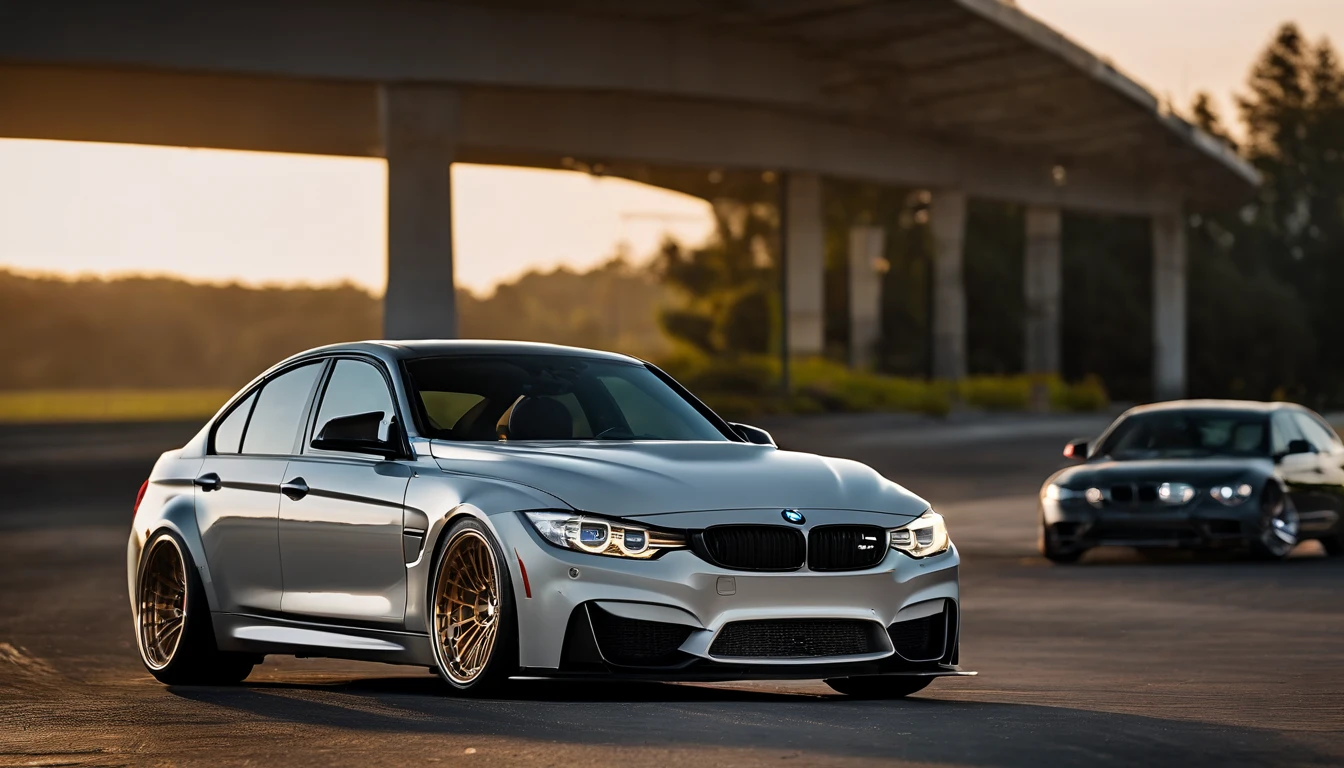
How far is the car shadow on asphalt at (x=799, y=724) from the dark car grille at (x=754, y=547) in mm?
540

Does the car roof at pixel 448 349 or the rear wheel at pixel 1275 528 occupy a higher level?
the car roof at pixel 448 349

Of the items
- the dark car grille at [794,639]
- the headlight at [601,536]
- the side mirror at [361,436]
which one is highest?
the side mirror at [361,436]

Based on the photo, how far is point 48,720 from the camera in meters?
8.59

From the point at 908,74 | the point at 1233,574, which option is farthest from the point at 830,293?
the point at 1233,574

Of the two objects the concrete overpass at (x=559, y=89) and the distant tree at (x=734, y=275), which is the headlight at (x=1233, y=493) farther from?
the distant tree at (x=734, y=275)

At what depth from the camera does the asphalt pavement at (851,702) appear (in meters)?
7.25

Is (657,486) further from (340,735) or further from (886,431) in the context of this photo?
(886,431)

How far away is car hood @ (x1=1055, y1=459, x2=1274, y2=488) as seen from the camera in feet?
62.1

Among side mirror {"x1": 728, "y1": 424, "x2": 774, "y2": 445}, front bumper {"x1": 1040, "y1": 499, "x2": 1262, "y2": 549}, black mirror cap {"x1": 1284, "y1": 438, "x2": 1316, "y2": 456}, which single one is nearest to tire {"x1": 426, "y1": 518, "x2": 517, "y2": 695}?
side mirror {"x1": 728, "y1": 424, "x2": 774, "y2": 445}

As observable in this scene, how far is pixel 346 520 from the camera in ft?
30.7

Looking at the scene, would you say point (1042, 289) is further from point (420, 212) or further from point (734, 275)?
point (420, 212)

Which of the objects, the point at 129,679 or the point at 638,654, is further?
the point at 129,679

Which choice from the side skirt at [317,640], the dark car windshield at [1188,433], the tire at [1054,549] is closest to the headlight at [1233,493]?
the dark car windshield at [1188,433]

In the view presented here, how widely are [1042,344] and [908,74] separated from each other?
25271mm
